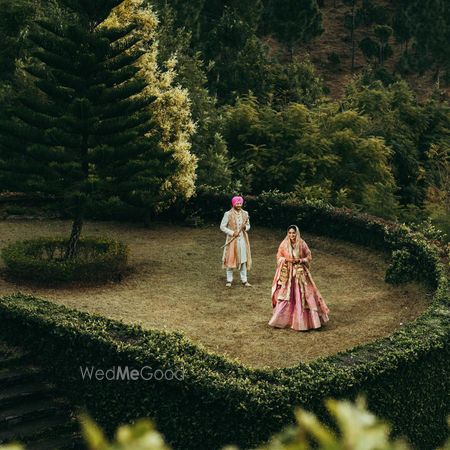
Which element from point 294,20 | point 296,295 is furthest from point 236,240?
point 294,20

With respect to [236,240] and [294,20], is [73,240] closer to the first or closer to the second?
[236,240]

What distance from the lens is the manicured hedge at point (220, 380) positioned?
10094 millimetres

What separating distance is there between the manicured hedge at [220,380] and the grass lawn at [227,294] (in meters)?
1.57

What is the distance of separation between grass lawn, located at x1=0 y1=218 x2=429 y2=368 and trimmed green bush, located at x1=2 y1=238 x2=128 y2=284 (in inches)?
13.7

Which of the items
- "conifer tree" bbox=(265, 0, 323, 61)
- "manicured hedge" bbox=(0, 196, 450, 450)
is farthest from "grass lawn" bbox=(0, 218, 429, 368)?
"conifer tree" bbox=(265, 0, 323, 61)

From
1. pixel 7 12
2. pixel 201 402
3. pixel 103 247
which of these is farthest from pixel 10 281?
pixel 7 12

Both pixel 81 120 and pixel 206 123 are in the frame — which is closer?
pixel 81 120

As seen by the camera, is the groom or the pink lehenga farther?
the groom

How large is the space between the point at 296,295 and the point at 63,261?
5.36 meters

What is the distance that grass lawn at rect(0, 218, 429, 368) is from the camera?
1373cm

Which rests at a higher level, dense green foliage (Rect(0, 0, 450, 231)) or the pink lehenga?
dense green foliage (Rect(0, 0, 450, 231))

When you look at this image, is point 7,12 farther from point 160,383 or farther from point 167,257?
point 160,383

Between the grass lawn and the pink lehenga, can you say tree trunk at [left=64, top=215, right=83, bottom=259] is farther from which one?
the pink lehenga

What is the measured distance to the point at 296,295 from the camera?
1441 centimetres
